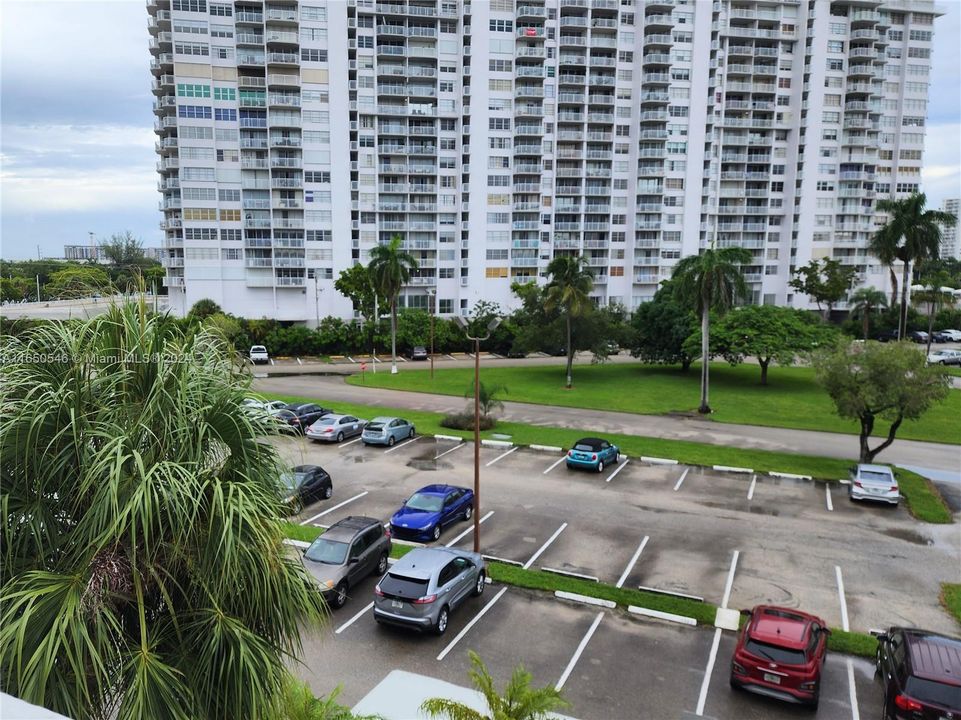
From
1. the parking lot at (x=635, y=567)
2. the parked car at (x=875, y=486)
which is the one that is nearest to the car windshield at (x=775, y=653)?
the parking lot at (x=635, y=567)

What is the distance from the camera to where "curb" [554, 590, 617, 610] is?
53.5 feet

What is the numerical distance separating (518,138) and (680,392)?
4625cm

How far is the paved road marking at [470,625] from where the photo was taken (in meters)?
14.2

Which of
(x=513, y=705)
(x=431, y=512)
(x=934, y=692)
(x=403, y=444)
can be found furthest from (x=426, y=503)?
(x=934, y=692)

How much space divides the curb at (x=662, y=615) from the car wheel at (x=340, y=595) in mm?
7055

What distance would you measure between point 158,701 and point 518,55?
86540mm

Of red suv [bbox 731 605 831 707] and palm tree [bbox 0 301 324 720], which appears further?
red suv [bbox 731 605 831 707]

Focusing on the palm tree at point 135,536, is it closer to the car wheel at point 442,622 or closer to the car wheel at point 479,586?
the car wheel at point 442,622

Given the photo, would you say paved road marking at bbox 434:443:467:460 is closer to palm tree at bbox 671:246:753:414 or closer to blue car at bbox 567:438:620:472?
blue car at bbox 567:438:620:472

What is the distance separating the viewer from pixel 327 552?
1664cm

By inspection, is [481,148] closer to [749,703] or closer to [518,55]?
[518,55]

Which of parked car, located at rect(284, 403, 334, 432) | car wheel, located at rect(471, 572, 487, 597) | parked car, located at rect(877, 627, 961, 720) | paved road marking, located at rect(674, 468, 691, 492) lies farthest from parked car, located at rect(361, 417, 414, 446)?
parked car, located at rect(877, 627, 961, 720)

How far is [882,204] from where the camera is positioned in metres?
59.9

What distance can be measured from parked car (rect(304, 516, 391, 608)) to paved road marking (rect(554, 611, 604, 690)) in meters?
5.77
